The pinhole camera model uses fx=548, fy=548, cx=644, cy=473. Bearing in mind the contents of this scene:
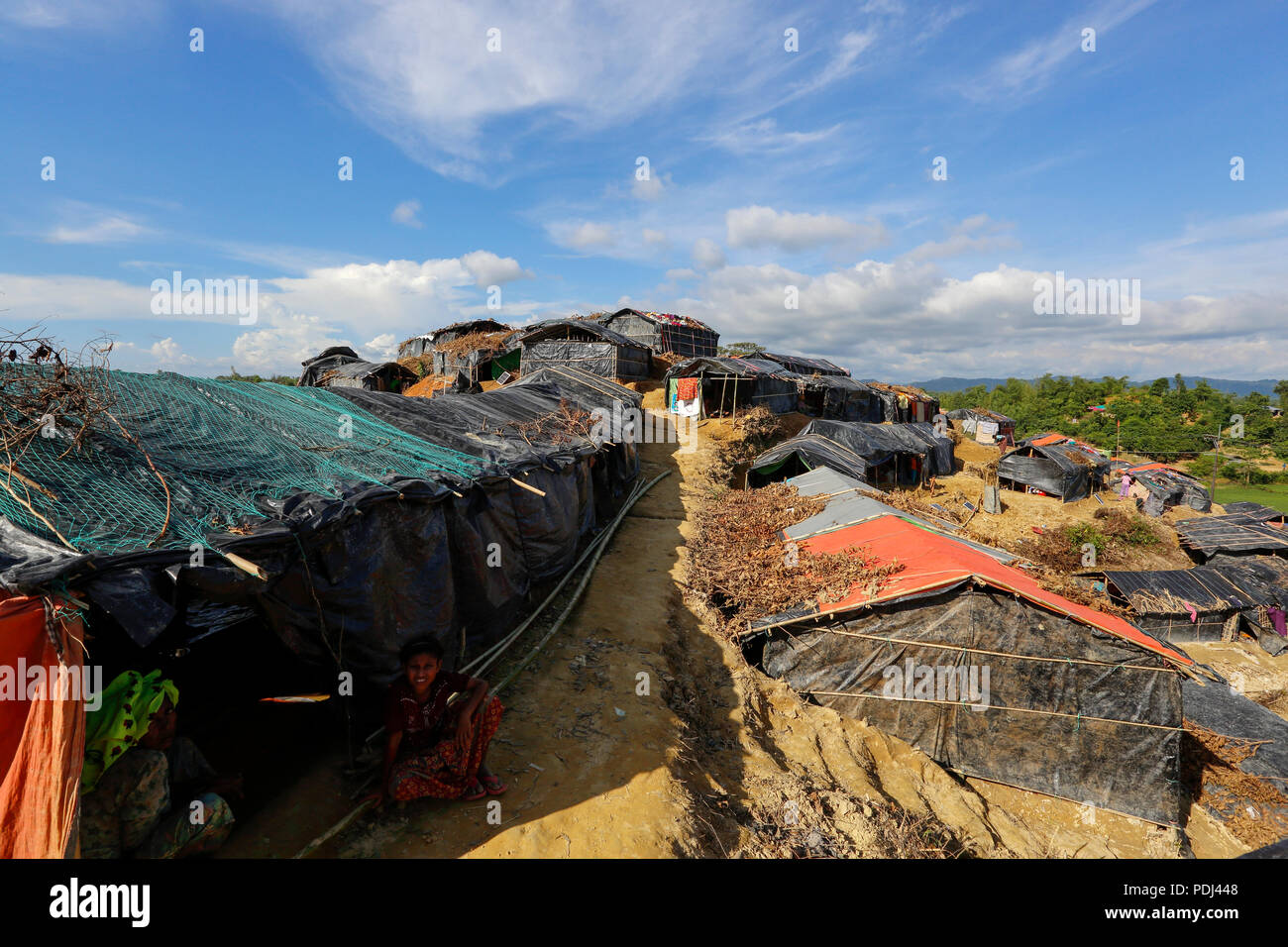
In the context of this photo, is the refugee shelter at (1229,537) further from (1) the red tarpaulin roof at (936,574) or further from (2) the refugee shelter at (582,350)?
(2) the refugee shelter at (582,350)

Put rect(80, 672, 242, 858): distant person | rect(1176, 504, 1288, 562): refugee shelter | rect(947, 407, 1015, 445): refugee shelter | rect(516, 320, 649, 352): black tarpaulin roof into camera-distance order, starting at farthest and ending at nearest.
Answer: rect(947, 407, 1015, 445): refugee shelter, rect(516, 320, 649, 352): black tarpaulin roof, rect(1176, 504, 1288, 562): refugee shelter, rect(80, 672, 242, 858): distant person

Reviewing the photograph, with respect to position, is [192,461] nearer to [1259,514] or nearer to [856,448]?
[856,448]

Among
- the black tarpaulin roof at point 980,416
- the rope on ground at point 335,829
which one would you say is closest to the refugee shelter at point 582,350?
the rope on ground at point 335,829

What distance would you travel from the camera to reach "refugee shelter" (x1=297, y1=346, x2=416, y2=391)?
90.3 ft

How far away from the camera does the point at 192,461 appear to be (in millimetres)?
4723

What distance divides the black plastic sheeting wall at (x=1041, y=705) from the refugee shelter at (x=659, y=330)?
25.5 metres

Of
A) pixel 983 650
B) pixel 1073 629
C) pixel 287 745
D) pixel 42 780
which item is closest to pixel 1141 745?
pixel 1073 629

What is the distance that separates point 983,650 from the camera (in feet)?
23.6

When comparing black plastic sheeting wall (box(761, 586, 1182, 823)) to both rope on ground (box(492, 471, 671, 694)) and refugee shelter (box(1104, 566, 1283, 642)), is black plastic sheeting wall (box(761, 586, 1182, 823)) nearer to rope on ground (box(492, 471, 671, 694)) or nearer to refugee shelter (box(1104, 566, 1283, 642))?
rope on ground (box(492, 471, 671, 694))

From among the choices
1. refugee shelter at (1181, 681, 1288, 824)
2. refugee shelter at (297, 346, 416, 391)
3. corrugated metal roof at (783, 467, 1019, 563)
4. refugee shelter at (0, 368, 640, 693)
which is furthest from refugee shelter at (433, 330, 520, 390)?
refugee shelter at (1181, 681, 1288, 824)

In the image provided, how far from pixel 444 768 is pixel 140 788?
1.85 m

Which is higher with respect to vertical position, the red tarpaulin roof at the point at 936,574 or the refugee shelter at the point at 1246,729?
the red tarpaulin roof at the point at 936,574

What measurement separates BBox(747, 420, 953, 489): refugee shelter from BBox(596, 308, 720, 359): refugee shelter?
1304 cm

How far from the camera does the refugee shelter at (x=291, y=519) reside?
3256 millimetres
